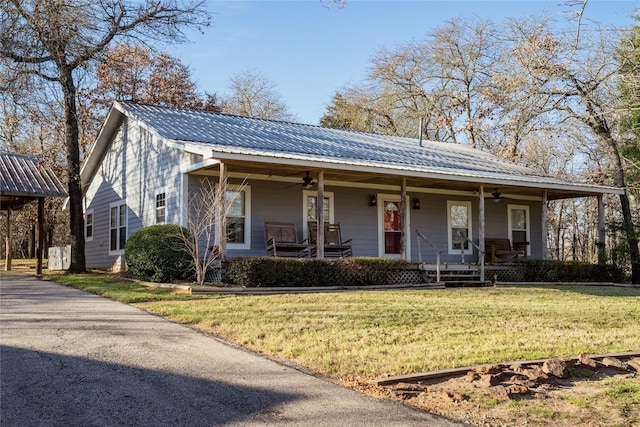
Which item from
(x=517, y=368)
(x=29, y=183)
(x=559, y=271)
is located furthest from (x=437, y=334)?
(x=29, y=183)

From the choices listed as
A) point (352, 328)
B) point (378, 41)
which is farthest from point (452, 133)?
point (352, 328)

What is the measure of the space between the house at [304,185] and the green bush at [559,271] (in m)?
1.77

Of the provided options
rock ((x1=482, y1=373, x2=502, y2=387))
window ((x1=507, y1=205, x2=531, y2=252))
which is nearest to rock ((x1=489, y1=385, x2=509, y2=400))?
rock ((x1=482, y1=373, x2=502, y2=387))

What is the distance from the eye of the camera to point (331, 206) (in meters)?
16.6

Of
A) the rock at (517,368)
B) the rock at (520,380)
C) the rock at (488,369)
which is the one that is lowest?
the rock at (520,380)

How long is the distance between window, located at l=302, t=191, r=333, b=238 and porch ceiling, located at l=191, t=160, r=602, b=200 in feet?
1.58

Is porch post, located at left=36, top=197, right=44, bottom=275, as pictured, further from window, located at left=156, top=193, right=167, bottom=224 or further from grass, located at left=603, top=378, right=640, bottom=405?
grass, located at left=603, top=378, right=640, bottom=405

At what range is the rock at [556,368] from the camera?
5676mm

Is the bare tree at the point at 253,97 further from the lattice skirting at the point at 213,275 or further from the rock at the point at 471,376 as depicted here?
the rock at the point at 471,376

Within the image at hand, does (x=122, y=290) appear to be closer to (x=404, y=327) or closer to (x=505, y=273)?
(x=404, y=327)

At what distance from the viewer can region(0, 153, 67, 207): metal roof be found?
52.0 feet

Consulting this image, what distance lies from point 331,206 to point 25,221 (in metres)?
20.1

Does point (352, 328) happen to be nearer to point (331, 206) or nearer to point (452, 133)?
point (331, 206)

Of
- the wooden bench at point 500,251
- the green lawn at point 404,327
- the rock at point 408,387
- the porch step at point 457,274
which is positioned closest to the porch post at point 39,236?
the green lawn at point 404,327
